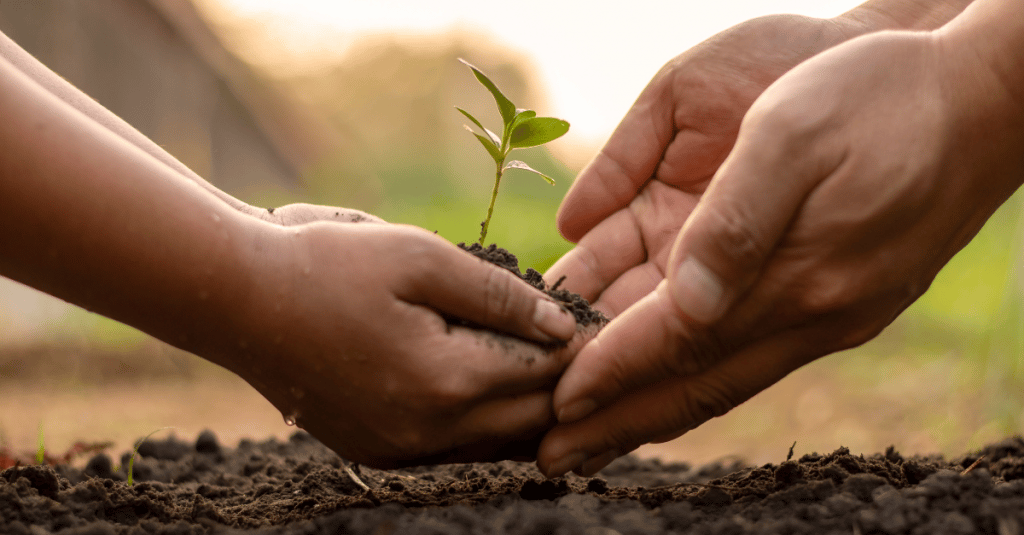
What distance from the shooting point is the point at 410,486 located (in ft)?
5.12

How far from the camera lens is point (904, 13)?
1764 millimetres

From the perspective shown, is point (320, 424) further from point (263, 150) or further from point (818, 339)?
point (263, 150)

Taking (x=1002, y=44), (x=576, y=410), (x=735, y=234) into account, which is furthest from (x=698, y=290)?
(x=1002, y=44)

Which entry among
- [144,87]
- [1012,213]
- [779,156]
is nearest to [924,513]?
[779,156]

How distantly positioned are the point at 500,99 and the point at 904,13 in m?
1.23

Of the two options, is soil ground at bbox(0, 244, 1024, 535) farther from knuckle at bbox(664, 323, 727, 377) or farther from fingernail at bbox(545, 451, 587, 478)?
knuckle at bbox(664, 323, 727, 377)

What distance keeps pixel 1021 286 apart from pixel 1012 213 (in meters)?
0.77

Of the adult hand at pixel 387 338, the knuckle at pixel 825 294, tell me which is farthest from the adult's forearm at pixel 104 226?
the knuckle at pixel 825 294

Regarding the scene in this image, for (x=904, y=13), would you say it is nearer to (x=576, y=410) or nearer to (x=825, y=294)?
(x=825, y=294)

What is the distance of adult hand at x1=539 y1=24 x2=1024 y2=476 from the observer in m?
0.96

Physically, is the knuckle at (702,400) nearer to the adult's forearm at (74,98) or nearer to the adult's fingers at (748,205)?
the adult's fingers at (748,205)

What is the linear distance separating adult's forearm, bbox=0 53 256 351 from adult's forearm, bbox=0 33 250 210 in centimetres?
→ 32

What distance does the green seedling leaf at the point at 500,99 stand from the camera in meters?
1.35

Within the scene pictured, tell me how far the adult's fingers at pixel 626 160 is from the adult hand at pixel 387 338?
799mm
